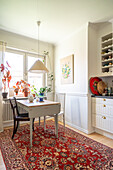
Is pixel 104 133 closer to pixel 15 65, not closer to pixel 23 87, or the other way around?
pixel 23 87

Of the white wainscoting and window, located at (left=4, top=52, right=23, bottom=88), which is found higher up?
window, located at (left=4, top=52, right=23, bottom=88)

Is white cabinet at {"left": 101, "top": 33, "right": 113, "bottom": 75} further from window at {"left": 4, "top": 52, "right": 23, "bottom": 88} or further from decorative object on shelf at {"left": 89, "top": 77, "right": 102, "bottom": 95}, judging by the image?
window at {"left": 4, "top": 52, "right": 23, "bottom": 88}

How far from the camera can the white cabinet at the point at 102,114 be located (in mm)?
2365

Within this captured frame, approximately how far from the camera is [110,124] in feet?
7.73

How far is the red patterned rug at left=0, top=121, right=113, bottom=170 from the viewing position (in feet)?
5.26

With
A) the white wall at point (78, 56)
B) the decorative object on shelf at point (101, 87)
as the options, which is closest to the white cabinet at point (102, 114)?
the decorative object on shelf at point (101, 87)

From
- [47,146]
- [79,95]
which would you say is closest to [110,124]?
[79,95]

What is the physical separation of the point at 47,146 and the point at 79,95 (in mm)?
1486

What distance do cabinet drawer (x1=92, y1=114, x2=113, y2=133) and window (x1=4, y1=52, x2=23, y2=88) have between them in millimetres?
2547

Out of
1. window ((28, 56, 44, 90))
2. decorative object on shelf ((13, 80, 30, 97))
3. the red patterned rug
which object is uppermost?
window ((28, 56, 44, 90))

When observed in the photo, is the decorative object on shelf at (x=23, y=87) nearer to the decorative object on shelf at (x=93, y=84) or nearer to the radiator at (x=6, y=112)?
the radiator at (x=6, y=112)

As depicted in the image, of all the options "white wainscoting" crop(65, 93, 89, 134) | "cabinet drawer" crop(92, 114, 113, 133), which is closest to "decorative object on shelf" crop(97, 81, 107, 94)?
"white wainscoting" crop(65, 93, 89, 134)

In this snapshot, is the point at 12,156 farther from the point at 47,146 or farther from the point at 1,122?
the point at 1,122

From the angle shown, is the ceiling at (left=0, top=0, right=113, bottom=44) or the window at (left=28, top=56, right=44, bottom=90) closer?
the ceiling at (left=0, top=0, right=113, bottom=44)
